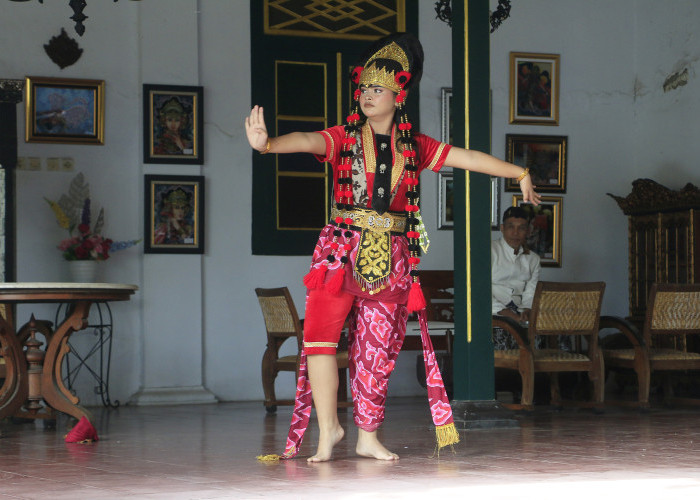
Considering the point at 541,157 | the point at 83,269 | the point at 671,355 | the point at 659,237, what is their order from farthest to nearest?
the point at 541,157 < the point at 659,237 < the point at 83,269 < the point at 671,355

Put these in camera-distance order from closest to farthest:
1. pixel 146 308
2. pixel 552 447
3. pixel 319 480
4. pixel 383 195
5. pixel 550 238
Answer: pixel 319 480 < pixel 383 195 < pixel 552 447 < pixel 146 308 < pixel 550 238

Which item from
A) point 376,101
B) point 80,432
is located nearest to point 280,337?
point 80,432

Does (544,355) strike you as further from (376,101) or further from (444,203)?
(376,101)

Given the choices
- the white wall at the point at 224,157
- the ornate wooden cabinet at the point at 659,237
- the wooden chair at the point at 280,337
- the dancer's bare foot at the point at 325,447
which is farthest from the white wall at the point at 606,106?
the dancer's bare foot at the point at 325,447

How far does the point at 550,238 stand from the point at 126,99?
3.99 metres

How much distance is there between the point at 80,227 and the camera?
7.89 meters

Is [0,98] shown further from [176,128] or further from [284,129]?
[284,129]

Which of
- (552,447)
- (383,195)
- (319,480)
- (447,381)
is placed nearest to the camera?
(319,480)

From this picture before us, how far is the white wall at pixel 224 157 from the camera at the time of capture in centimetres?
834

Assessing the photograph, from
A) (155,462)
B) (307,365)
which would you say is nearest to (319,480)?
(307,365)

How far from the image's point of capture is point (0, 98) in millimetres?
7352

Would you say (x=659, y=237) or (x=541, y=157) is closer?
(x=659, y=237)

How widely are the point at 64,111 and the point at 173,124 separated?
87cm

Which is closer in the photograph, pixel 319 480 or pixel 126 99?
pixel 319 480
